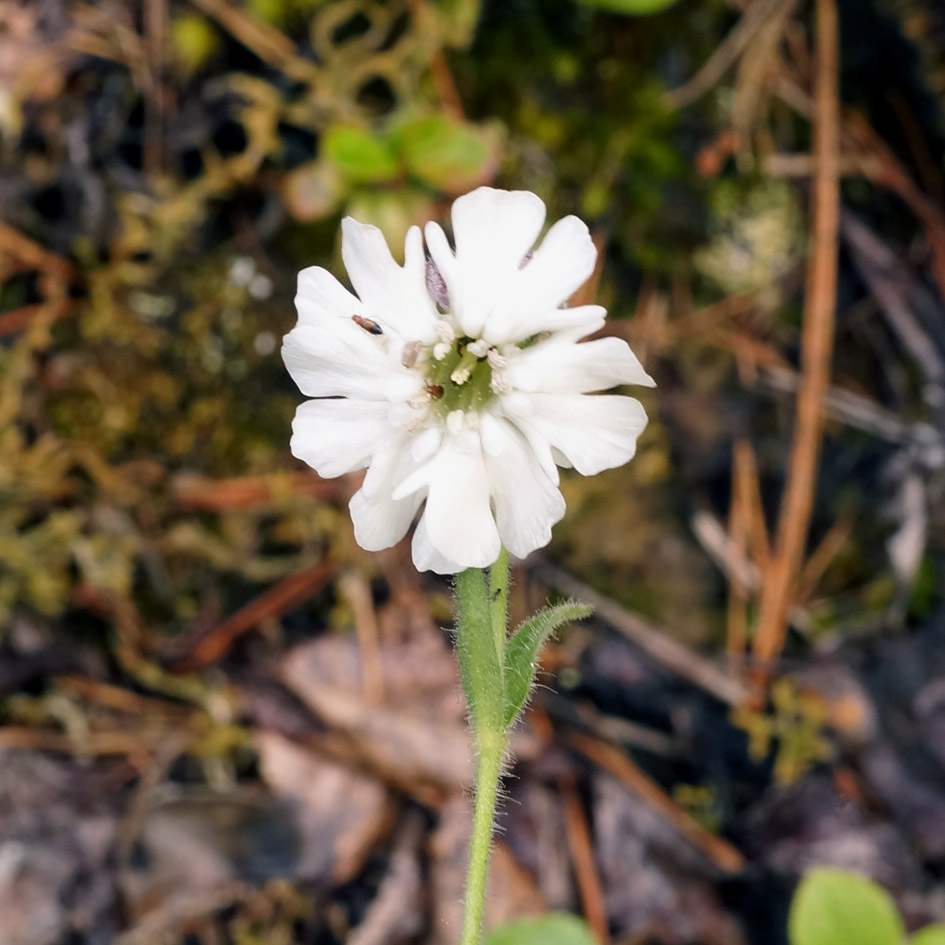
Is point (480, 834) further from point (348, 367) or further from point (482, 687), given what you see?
point (348, 367)

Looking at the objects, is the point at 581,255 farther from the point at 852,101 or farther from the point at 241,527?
the point at 852,101

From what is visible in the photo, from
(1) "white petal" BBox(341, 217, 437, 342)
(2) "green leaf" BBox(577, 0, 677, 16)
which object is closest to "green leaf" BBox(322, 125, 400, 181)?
(2) "green leaf" BBox(577, 0, 677, 16)

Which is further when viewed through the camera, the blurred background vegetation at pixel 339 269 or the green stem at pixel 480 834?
the blurred background vegetation at pixel 339 269

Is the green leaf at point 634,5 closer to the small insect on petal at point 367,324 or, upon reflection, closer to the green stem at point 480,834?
the small insect on petal at point 367,324

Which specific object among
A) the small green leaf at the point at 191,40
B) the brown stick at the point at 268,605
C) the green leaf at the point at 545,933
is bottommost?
the green leaf at the point at 545,933

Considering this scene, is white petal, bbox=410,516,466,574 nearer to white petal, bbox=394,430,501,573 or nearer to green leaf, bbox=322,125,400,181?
white petal, bbox=394,430,501,573

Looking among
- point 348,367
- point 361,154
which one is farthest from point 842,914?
point 361,154

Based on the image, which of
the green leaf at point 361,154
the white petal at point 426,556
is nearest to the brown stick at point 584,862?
the white petal at point 426,556
